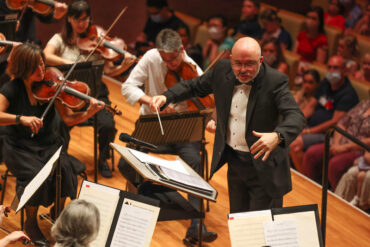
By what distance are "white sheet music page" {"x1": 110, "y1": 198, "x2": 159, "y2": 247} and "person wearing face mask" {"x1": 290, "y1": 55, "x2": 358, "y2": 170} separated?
250cm

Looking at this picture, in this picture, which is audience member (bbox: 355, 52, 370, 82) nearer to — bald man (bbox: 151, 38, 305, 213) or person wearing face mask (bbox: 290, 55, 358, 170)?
person wearing face mask (bbox: 290, 55, 358, 170)

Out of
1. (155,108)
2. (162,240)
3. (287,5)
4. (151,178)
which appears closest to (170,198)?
(162,240)

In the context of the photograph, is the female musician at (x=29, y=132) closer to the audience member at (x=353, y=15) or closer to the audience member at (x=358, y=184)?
the audience member at (x=358, y=184)

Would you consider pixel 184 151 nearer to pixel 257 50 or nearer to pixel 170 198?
pixel 170 198

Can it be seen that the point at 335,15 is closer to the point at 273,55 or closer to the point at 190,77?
the point at 273,55

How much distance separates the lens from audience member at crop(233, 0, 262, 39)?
6.15 metres

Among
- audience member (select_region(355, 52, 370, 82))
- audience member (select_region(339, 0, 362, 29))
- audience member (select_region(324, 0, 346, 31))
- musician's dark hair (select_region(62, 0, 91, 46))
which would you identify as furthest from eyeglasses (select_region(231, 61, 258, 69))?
audience member (select_region(339, 0, 362, 29))

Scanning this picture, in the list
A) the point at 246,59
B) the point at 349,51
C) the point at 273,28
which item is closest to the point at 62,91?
the point at 246,59

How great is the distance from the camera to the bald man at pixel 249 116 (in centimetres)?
266

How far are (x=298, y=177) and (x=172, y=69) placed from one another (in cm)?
154

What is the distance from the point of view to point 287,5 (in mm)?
7781

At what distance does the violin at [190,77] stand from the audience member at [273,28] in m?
2.50

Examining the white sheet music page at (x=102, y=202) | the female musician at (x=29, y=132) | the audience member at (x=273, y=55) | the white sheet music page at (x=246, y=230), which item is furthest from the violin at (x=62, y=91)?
the audience member at (x=273, y=55)

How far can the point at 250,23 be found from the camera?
618 cm
